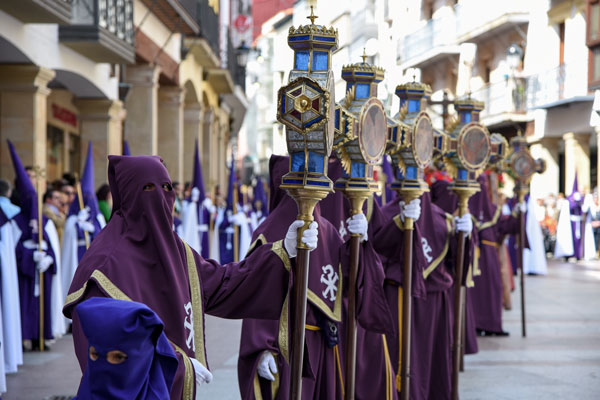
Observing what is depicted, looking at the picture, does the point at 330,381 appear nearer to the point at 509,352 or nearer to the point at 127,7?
the point at 509,352

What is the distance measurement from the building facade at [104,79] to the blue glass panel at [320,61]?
756 centimetres

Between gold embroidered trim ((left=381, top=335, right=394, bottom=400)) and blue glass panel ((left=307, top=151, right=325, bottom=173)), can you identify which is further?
gold embroidered trim ((left=381, top=335, right=394, bottom=400))

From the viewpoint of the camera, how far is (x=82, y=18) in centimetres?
1404

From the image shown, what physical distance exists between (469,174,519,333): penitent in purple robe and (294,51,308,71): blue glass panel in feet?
21.7

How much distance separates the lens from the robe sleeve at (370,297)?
527cm

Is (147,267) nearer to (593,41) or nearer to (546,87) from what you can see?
(593,41)

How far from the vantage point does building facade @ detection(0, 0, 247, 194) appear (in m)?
12.6

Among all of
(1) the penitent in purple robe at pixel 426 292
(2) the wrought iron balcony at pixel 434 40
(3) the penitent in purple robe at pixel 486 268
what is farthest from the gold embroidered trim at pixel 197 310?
(2) the wrought iron balcony at pixel 434 40

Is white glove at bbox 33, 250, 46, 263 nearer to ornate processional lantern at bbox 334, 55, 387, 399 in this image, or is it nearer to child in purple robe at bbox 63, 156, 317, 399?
ornate processional lantern at bbox 334, 55, 387, 399

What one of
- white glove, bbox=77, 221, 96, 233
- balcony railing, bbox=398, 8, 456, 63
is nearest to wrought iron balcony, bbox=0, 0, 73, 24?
white glove, bbox=77, 221, 96, 233

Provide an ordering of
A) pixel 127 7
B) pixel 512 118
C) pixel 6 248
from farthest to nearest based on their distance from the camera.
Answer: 1. pixel 512 118
2. pixel 127 7
3. pixel 6 248

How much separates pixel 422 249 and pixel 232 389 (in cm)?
197

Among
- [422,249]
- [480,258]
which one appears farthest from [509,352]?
[422,249]

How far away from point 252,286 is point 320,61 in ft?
3.58
